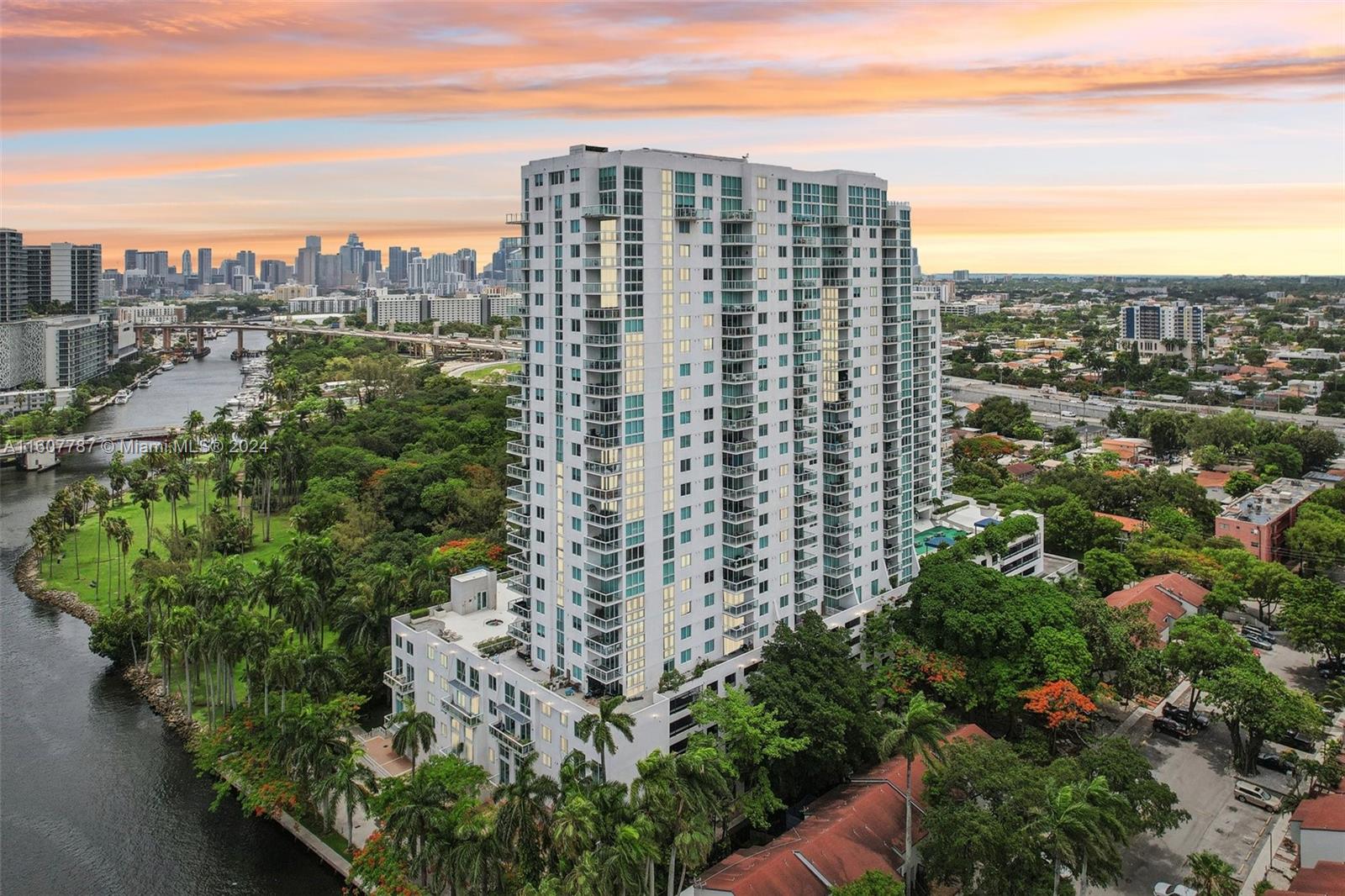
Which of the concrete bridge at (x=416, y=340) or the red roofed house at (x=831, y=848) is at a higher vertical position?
the concrete bridge at (x=416, y=340)

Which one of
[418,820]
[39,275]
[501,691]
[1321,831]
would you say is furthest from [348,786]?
[39,275]

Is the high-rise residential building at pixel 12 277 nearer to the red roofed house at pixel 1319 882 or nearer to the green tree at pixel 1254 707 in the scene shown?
the green tree at pixel 1254 707

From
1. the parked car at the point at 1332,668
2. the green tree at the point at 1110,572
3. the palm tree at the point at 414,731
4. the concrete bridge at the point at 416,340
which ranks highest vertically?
the concrete bridge at the point at 416,340

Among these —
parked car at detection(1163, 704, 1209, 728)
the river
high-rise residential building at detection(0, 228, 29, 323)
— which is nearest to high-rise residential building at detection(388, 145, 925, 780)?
the river

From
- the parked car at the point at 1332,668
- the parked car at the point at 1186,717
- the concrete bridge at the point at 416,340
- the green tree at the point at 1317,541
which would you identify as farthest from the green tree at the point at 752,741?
the concrete bridge at the point at 416,340

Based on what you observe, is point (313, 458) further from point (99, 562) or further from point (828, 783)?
point (828, 783)

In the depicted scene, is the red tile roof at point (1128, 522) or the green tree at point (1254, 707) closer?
the green tree at point (1254, 707)

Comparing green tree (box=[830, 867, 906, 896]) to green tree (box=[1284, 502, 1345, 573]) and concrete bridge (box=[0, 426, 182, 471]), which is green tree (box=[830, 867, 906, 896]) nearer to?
Answer: green tree (box=[1284, 502, 1345, 573])
